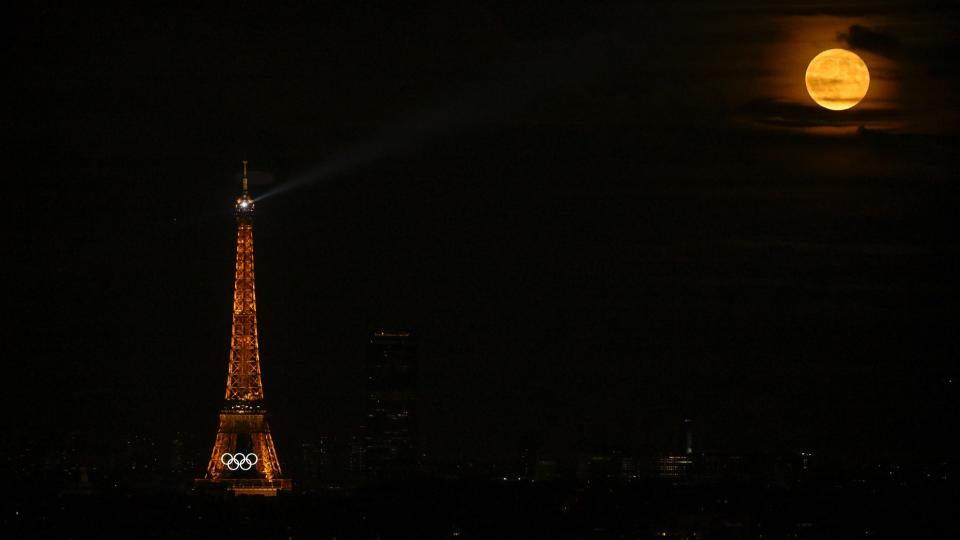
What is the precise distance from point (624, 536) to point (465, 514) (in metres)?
6.71

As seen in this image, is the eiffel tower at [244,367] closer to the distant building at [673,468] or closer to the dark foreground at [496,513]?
the dark foreground at [496,513]

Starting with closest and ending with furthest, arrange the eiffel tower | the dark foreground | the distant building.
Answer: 1. the dark foreground
2. the eiffel tower
3. the distant building

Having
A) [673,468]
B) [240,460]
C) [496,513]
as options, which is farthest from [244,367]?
[673,468]

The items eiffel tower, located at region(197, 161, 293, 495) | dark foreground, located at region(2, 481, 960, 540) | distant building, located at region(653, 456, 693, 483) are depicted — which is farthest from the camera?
distant building, located at region(653, 456, 693, 483)

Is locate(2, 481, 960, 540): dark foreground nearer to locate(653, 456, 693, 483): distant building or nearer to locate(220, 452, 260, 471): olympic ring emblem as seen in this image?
locate(220, 452, 260, 471): olympic ring emblem

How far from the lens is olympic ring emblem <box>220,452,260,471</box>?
60.2 metres

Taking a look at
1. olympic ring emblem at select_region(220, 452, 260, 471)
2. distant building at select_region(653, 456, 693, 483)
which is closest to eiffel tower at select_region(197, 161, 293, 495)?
olympic ring emblem at select_region(220, 452, 260, 471)

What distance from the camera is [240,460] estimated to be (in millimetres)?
60438

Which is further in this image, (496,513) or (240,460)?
(240,460)

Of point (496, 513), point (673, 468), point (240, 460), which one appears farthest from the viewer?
point (673, 468)

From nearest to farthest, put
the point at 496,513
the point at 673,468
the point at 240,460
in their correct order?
the point at 496,513 < the point at 240,460 < the point at 673,468

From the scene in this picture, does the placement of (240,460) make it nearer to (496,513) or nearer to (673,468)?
(496,513)

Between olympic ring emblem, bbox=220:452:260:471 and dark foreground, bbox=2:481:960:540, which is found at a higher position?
olympic ring emblem, bbox=220:452:260:471

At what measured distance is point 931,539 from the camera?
50938 mm
